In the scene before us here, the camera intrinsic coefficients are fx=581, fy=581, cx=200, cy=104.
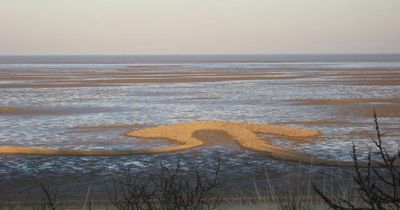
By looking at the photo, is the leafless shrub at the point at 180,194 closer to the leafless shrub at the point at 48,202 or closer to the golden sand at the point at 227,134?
the leafless shrub at the point at 48,202

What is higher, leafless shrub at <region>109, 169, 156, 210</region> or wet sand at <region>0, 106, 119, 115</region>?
leafless shrub at <region>109, 169, 156, 210</region>

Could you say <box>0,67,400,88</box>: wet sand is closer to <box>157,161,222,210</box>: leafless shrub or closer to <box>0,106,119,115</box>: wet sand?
<box>0,106,119,115</box>: wet sand

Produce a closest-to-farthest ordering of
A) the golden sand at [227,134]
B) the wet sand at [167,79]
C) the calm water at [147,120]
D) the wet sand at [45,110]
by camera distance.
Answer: the calm water at [147,120], the golden sand at [227,134], the wet sand at [45,110], the wet sand at [167,79]

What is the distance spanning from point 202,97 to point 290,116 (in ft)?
35.3

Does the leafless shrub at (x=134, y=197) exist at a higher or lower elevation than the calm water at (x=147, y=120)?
higher

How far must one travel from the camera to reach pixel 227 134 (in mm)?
19984

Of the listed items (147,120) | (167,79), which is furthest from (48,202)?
(167,79)

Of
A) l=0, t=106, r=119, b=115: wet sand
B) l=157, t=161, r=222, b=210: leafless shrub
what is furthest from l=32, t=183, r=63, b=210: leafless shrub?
l=0, t=106, r=119, b=115: wet sand

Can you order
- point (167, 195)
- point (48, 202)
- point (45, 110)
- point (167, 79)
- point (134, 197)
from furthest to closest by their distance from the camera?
point (167, 79) < point (45, 110) < point (48, 202) < point (167, 195) < point (134, 197)

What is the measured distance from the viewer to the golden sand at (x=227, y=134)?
1638cm

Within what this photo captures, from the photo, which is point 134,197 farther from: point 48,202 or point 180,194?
point 48,202

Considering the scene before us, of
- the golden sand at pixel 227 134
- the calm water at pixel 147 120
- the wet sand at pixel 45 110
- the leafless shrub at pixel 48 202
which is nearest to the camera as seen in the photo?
the leafless shrub at pixel 48 202

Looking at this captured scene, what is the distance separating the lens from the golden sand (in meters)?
16.4

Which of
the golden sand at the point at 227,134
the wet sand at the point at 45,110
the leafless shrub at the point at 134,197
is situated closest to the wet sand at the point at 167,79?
the wet sand at the point at 45,110
